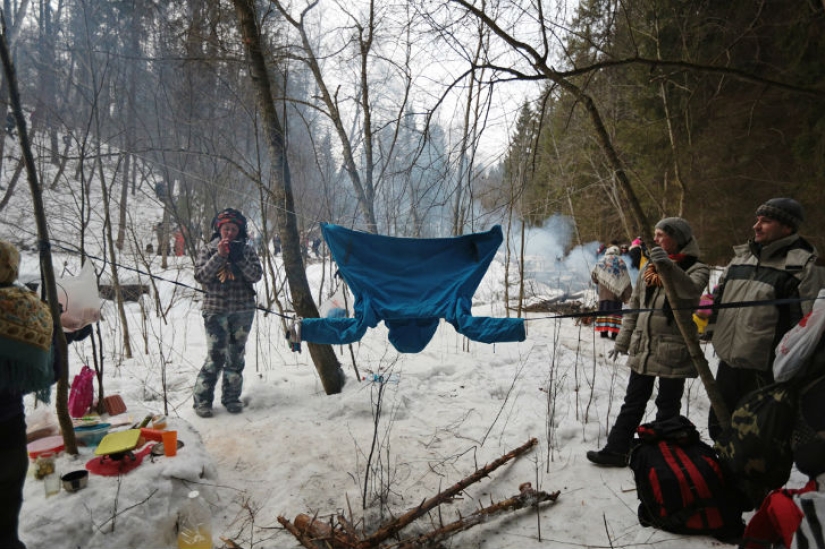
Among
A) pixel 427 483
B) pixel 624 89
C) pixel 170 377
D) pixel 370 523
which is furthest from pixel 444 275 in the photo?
pixel 624 89

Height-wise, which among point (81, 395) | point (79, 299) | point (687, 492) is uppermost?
point (79, 299)

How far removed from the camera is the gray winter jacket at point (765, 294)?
6.32 feet

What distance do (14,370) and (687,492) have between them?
2.60m

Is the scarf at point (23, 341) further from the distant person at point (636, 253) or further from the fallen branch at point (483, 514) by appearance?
the distant person at point (636, 253)

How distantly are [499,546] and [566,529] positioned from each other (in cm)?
34

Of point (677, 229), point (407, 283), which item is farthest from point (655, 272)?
point (407, 283)

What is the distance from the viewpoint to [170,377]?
13.1ft

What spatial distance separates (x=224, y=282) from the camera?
3.13 m

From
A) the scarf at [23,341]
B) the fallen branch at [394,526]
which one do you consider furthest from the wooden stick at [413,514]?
the scarf at [23,341]

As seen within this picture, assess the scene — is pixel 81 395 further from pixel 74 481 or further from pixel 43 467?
pixel 74 481

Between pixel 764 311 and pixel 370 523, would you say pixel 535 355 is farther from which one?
pixel 370 523

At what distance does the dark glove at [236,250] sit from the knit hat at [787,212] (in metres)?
3.15

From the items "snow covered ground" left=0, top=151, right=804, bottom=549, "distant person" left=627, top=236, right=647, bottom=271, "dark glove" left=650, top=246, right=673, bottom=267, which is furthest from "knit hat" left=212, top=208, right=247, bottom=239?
"distant person" left=627, top=236, right=647, bottom=271

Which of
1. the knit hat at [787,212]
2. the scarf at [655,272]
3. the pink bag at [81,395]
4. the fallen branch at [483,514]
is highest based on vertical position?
the knit hat at [787,212]
